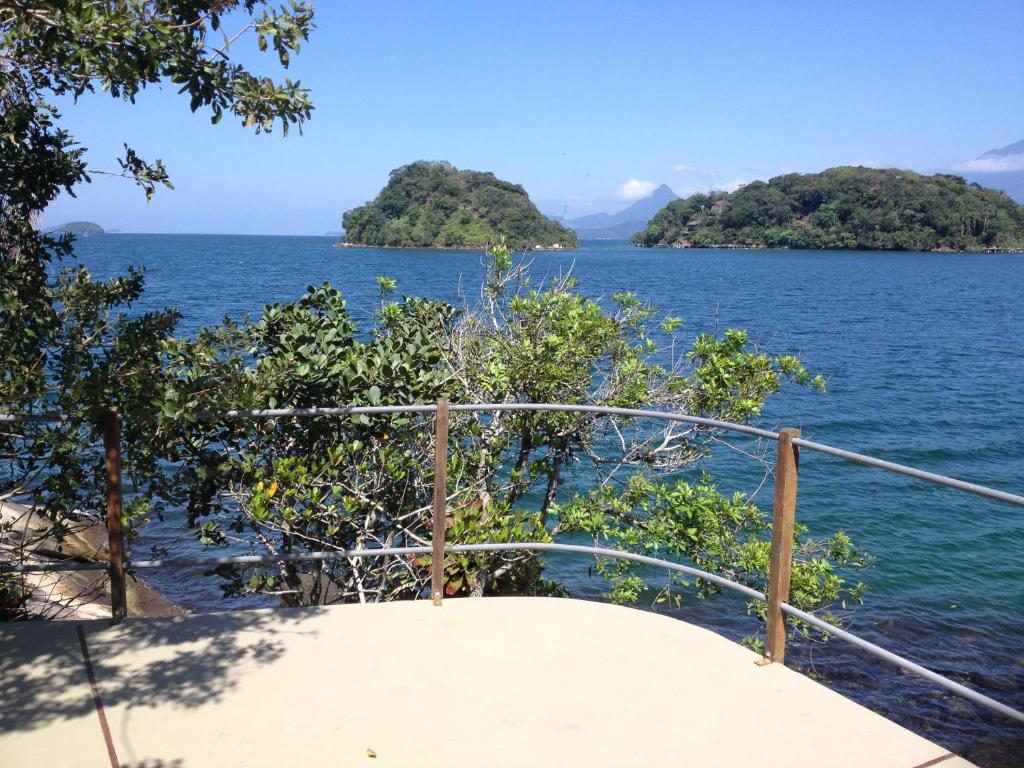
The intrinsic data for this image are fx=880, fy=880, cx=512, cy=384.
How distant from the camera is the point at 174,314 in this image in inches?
222

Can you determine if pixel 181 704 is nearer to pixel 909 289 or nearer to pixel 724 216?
pixel 909 289

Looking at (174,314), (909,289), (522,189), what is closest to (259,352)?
(174,314)

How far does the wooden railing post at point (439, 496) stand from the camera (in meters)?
4.57

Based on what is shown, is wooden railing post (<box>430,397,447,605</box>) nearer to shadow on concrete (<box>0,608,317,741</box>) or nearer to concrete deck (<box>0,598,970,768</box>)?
concrete deck (<box>0,598,970,768</box>)

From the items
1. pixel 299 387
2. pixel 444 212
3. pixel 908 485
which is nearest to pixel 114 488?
pixel 299 387

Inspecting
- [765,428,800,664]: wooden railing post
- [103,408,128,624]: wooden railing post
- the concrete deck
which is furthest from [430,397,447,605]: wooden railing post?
[765,428,800,664]: wooden railing post

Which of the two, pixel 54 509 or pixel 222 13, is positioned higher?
pixel 222 13

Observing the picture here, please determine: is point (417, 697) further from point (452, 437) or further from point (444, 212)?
point (444, 212)

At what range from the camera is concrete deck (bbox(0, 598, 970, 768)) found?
3.35 meters

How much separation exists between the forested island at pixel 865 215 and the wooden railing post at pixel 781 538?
13238cm

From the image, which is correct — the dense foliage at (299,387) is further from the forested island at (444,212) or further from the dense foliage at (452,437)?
the forested island at (444,212)

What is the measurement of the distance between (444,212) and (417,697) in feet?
353

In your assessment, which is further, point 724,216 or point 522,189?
point 724,216

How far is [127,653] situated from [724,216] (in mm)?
146003
